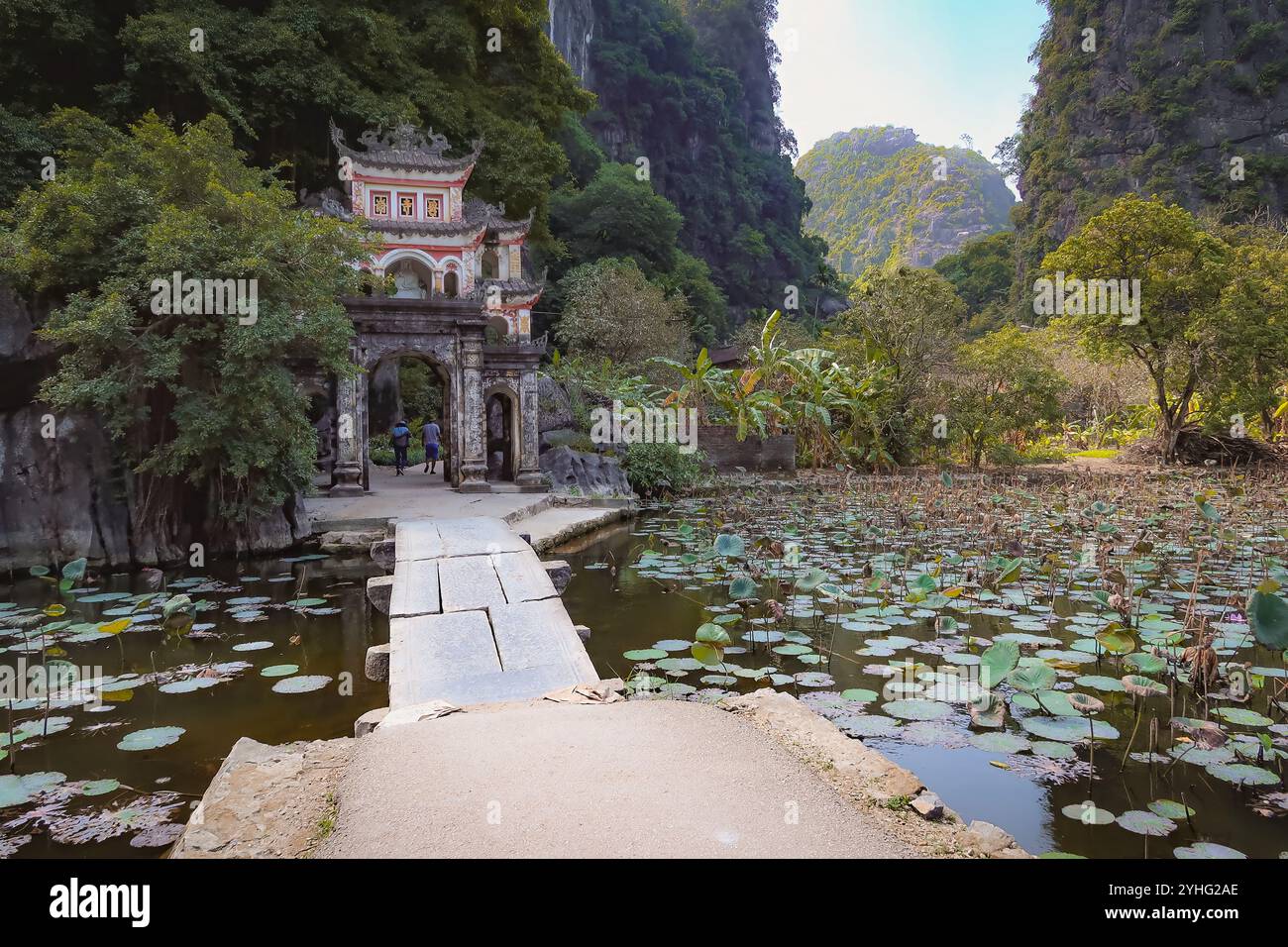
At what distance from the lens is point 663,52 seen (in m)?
48.4

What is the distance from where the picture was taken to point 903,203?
77000 mm

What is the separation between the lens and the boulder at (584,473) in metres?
13.6

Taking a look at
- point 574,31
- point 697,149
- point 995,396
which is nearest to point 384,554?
point 995,396

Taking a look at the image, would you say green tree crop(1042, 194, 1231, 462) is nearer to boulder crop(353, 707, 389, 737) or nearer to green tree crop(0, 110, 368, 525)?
green tree crop(0, 110, 368, 525)

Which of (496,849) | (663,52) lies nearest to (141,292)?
(496,849)

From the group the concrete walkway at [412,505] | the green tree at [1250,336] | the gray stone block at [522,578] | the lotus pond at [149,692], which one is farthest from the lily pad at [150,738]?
the green tree at [1250,336]

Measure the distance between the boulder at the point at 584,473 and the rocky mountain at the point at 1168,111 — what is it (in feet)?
115

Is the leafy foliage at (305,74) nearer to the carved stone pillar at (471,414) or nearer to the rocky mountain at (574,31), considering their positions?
the carved stone pillar at (471,414)

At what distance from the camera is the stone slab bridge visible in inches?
136

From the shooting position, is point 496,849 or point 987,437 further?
point 987,437

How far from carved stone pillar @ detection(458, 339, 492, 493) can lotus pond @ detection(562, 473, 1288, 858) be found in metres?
→ 4.55

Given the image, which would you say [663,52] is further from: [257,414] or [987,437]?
[257,414]

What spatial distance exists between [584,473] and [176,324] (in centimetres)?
753
